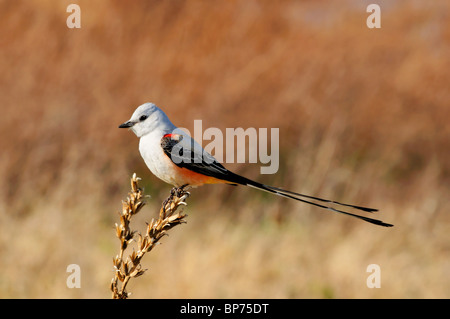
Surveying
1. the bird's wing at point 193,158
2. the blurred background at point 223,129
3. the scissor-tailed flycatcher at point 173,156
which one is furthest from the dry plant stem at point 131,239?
the blurred background at point 223,129

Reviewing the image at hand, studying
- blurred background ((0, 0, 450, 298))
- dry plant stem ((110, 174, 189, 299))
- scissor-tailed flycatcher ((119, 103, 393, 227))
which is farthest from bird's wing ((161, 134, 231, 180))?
blurred background ((0, 0, 450, 298))

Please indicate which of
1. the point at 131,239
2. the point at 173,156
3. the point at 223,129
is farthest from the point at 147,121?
the point at 223,129

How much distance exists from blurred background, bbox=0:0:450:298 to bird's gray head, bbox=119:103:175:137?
3440 millimetres

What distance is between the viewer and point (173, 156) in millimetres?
1524

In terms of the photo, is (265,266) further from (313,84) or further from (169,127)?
(169,127)

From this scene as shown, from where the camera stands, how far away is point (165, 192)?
17.1 feet

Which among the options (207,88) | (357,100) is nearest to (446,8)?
(357,100)

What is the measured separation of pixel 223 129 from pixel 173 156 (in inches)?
178

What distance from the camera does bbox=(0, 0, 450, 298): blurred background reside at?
5.03m

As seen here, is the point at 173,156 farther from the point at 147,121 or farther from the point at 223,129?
the point at 223,129

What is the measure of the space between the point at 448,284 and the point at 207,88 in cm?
349

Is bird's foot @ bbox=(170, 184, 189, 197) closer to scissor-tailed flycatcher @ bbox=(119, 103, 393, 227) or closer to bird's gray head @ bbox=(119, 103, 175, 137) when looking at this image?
scissor-tailed flycatcher @ bbox=(119, 103, 393, 227)

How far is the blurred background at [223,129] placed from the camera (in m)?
5.03

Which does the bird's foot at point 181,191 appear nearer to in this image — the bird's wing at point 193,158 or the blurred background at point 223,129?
the bird's wing at point 193,158
